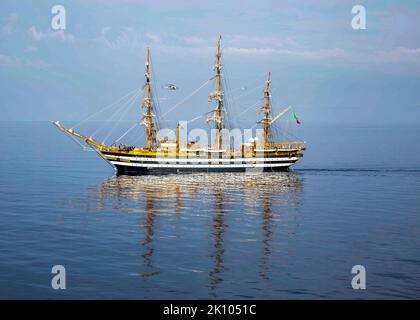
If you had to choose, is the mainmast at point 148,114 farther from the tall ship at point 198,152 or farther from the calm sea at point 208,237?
the calm sea at point 208,237

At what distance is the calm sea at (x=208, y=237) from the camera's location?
3559cm

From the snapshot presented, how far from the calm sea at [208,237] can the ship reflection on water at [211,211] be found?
0.15m

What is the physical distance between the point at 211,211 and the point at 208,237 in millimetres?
12531

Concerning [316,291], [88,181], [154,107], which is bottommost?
[316,291]

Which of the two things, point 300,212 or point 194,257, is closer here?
point 194,257

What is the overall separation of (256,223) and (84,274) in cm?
2219

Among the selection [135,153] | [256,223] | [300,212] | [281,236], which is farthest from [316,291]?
[135,153]

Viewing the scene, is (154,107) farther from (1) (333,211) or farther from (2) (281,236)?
(2) (281,236)

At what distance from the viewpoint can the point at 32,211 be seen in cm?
6041

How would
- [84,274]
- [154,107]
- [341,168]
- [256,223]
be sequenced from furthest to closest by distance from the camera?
1. [341,168]
2. [154,107]
3. [256,223]
4. [84,274]

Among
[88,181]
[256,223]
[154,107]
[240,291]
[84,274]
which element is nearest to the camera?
[240,291]

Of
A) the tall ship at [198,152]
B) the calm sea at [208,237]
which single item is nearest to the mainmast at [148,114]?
the tall ship at [198,152]

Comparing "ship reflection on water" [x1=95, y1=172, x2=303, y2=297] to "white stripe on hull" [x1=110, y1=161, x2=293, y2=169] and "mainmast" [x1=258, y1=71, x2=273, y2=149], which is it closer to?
"white stripe on hull" [x1=110, y1=161, x2=293, y2=169]

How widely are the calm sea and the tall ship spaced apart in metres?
7.37
